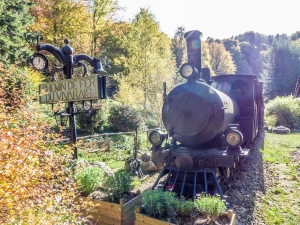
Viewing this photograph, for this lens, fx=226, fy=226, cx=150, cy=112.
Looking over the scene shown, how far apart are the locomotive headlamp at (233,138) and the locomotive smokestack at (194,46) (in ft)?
5.60

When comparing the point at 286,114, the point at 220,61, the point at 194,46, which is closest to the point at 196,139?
the point at 194,46

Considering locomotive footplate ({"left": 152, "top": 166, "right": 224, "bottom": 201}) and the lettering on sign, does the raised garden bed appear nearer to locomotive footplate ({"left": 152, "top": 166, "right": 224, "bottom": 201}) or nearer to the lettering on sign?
locomotive footplate ({"left": 152, "top": 166, "right": 224, "bottom": 201})

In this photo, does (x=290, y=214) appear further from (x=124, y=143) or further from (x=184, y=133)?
(x=124, y=143)

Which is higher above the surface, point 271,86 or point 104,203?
point 271,86

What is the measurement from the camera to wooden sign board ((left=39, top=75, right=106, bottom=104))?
372cm

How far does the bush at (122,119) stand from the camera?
1351 cm

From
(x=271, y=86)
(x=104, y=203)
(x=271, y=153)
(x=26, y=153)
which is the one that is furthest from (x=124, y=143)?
(x=271, y=86)

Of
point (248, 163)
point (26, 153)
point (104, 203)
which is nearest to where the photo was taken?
point (26, 153)

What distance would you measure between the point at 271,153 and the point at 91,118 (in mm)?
8416

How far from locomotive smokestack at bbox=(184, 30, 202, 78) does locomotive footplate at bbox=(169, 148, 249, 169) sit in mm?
1996

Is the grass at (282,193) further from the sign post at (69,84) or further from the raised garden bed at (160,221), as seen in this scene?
the sign post at (69,84)

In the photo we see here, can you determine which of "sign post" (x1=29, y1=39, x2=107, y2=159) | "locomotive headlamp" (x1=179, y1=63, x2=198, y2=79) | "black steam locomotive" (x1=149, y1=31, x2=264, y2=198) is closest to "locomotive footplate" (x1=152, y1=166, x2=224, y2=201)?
"black steam locomotive" (x1=149, y1=31, x2=264, y2=198)

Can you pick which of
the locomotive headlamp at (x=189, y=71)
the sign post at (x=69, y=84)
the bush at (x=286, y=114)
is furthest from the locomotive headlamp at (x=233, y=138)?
the bush at (x=286, y=114)

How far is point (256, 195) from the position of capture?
498 centimetres
